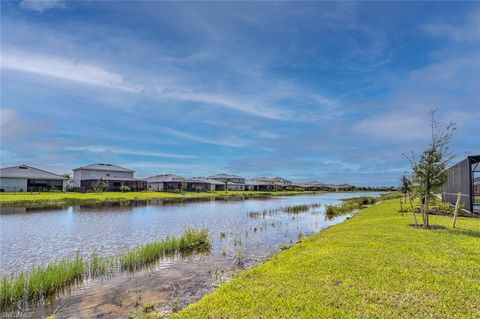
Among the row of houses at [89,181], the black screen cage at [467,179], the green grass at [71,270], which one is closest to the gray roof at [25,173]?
the row of houses at [89,181]

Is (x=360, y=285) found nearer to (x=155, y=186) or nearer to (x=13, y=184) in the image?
(x=13, y=184)

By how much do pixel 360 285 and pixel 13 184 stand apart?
74491 millimetres

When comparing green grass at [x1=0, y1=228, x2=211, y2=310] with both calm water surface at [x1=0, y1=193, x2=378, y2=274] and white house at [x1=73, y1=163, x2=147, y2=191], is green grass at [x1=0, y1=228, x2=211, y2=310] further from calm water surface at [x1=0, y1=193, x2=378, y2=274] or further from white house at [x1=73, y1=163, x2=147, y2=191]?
white house at [x1=73, y1=163, x2=147, y2=191]

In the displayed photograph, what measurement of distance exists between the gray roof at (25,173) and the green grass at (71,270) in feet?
209

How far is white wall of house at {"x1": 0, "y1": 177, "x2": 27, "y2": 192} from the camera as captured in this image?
2422 inches

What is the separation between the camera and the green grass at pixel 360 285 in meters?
6.04

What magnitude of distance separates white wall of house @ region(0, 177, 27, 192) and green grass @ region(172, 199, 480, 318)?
225ft

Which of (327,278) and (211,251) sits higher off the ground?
(327,278)

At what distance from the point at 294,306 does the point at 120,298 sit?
545 cm

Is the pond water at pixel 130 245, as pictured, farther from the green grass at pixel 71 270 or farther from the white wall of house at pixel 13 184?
the white wall of house at pixel 13 184

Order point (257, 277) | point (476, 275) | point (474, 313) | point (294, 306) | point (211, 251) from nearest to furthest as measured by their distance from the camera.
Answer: point (474, 313), point (294, 306), point (476, 275), point (257, 277), point (211, 251)

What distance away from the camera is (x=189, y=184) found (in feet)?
306

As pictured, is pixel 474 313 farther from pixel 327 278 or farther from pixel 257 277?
pixel 257 277

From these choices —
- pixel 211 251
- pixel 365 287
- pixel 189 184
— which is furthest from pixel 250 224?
pixel 189 184
